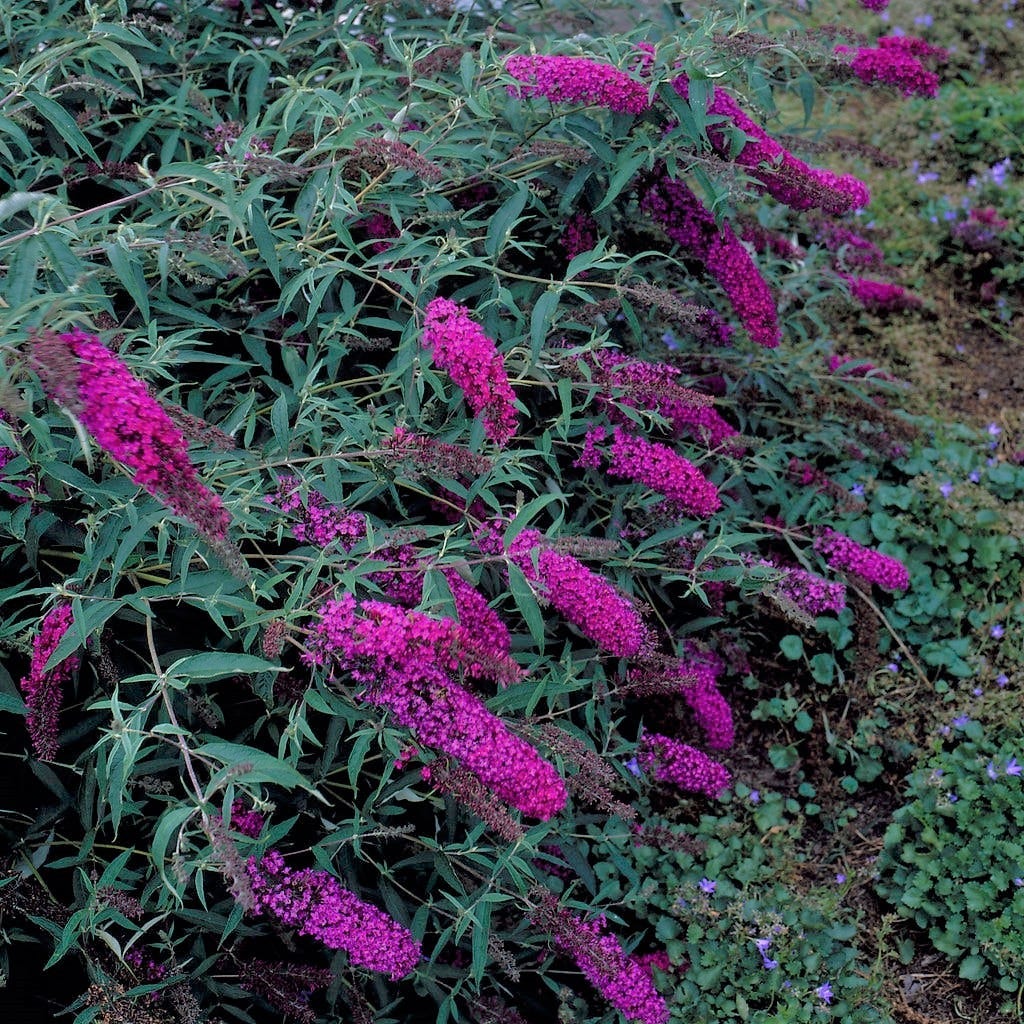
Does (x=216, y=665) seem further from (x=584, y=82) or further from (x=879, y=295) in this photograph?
(x=879, y=295)

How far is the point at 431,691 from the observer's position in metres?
2.09

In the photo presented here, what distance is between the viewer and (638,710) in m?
3.41

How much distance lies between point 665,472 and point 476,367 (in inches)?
26.8

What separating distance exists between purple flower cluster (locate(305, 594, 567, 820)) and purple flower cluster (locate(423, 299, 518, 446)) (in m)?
0.44

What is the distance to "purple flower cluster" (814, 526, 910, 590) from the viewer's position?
126 inches

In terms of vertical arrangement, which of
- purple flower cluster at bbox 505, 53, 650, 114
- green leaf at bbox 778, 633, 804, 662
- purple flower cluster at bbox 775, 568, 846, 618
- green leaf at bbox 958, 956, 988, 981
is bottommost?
green leaf at bbox 958, 956, 988, 981

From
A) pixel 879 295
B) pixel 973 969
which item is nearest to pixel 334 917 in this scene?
pixel 973 969

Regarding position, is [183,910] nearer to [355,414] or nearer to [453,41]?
[355,414]

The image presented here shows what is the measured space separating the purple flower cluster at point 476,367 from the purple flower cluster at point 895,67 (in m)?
1.52

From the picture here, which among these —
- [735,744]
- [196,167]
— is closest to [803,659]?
[735,744]

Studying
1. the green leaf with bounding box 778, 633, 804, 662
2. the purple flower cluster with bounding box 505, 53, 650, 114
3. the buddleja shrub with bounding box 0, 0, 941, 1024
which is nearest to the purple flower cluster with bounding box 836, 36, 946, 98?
the buddleja shrub with bounding box 0, 0, 941, 1024

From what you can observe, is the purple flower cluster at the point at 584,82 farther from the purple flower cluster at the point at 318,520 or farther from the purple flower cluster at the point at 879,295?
the purple flower cluster at the point at 879,295

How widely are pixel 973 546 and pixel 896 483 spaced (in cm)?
39

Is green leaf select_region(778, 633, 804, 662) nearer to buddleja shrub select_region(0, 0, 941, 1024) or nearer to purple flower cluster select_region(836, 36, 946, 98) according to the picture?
buddleja shrub select_region(0, 0, 941, 1024)
